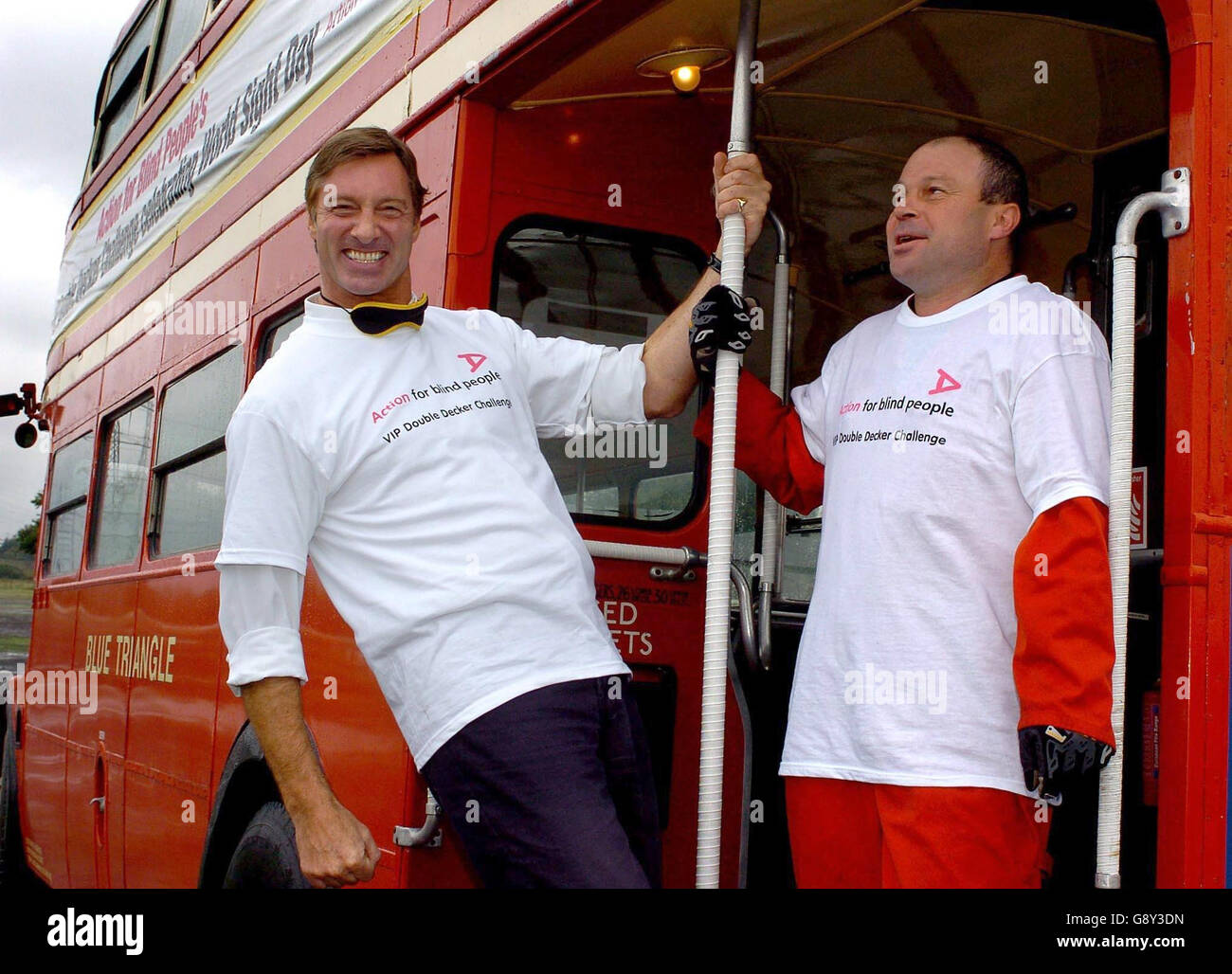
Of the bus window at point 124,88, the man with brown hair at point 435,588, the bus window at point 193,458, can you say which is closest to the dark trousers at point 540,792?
the man with brown hair at point 435,588

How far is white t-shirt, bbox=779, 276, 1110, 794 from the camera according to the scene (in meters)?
1.98

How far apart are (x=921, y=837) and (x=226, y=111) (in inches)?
135

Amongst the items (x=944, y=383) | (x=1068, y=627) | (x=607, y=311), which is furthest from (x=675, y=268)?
(x=1068, y=627)

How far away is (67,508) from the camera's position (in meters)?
6.62

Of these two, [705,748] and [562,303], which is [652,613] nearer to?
[562,303]

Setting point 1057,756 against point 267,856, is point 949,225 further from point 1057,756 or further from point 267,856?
point 267,856

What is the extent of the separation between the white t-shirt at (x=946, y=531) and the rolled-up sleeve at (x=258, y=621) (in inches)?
33.6

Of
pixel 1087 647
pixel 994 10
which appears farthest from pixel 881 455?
pixel 994 10

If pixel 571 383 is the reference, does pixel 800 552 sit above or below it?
below

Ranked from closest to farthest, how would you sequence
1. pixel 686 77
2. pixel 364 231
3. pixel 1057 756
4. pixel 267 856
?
pixel 1057 756 < pixel 364 231 < pixel 686 77 < pixel 267 856

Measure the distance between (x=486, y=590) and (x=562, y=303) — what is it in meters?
1.01

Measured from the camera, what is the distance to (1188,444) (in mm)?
1808
